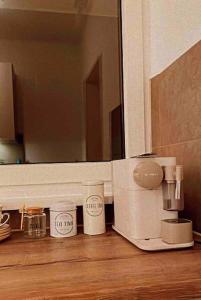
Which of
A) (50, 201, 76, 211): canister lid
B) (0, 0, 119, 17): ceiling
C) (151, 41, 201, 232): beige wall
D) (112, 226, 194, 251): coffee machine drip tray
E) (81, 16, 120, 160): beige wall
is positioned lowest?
(112, 226, 194, 251): coffee machine drip tray

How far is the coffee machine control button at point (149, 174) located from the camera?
0.79 metres

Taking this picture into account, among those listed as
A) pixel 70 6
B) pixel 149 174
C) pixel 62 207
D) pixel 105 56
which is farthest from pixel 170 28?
pixel 62 207

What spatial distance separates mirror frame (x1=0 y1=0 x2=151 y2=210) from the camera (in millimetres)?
1109

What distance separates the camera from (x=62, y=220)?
931mm

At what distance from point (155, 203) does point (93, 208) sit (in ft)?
0.70

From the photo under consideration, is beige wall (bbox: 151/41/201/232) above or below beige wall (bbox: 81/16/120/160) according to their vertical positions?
below

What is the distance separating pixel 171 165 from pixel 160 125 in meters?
0.31

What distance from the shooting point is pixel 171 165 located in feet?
2.66

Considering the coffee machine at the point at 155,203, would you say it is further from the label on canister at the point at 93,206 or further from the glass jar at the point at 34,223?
the glass jar at the point at 34,223

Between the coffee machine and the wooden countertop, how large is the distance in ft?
0.13

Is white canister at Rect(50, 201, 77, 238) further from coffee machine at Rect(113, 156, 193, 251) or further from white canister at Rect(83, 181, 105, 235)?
coffee machine at Rect(113, 156, 193, 251)

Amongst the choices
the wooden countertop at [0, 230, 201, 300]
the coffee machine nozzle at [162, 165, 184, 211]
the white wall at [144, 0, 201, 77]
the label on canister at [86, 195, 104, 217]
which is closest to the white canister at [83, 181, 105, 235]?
the label on canister at [86, 195, 104, 217]

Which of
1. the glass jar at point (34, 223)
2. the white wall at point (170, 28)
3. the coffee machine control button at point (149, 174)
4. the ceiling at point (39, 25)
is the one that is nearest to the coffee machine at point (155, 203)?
the coffee machine control button at point (149, 174)

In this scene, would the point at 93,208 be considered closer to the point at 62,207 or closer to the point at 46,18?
the point at 62,207
